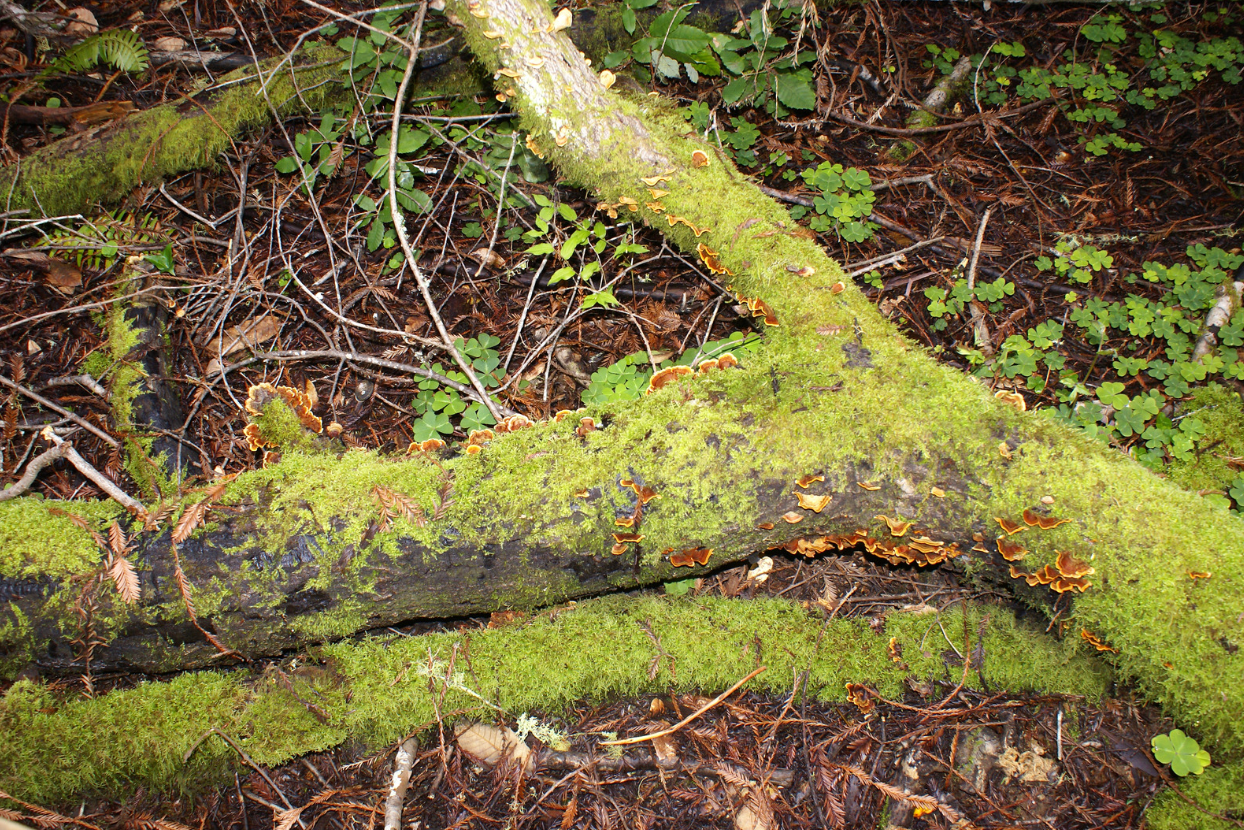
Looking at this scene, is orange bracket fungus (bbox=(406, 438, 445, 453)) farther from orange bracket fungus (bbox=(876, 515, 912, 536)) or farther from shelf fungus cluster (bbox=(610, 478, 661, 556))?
orange bracket fungus (bbox=(876, 515, 912, 536))

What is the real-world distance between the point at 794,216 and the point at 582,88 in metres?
1.79

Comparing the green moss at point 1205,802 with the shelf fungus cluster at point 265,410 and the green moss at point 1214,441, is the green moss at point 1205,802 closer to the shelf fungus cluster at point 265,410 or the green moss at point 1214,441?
the green moss at point 1214,441

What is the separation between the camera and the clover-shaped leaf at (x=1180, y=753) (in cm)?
243

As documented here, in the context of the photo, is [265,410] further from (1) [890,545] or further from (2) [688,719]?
(1) [890,545]

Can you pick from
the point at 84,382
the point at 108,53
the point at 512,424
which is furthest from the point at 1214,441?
the point at 108,53

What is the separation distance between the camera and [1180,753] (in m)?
2.46

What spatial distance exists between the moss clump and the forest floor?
0.11 m

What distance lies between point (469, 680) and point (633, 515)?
3.68ft

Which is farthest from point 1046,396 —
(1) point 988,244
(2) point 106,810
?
(2) point 106,810

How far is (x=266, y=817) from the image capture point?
279 cm

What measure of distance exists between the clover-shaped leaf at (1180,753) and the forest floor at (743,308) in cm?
9

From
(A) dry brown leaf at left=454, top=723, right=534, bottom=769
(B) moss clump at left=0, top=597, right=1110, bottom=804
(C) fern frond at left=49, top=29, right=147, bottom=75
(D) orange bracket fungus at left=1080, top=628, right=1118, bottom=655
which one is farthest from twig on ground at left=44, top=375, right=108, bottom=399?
(D) orange bracket fungus at left=1080, top=628, right=1118, bottom=655

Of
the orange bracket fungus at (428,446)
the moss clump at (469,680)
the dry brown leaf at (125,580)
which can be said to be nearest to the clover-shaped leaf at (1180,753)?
the moss clump at (469,680)

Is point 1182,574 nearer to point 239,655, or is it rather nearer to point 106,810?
point 239,655
